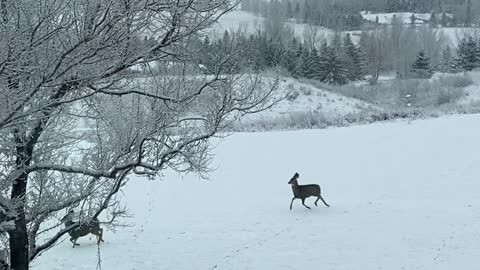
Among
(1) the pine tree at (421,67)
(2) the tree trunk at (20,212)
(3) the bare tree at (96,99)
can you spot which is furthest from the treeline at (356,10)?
(2) the tree trunk at (20,212)

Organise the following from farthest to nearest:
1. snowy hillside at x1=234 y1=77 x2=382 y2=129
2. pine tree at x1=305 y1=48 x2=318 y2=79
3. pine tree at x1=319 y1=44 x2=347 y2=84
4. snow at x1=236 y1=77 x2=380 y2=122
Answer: pine tree at x1=319 y1=44 x2=347 y2=84 < pine tree at x1=305 y1=48 x2=318 y2=79 < snow at x1=236 y1=77 x2=380 y2=122 < snowy hillside at x1=234 y1=77 x2=382 y2=129

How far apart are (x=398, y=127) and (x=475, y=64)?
1283 inches

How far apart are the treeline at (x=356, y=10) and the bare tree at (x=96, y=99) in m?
54.4

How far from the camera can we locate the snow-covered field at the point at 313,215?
30.8 feet

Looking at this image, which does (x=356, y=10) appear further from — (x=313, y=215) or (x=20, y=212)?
(x=20, y=212)

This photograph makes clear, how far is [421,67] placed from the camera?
5334cm

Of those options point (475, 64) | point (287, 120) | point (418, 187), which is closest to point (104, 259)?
point (418, 187)

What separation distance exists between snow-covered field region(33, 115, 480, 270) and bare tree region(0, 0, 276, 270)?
3.06 meters

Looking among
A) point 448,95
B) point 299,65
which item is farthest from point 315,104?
point 299,65

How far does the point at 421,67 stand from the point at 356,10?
150 ft

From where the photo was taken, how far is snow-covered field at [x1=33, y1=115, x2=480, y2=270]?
938 centimetres

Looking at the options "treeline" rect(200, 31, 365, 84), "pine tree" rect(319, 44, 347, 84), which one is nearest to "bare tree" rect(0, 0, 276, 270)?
"treeline" rect(200, 31, 365, 84)

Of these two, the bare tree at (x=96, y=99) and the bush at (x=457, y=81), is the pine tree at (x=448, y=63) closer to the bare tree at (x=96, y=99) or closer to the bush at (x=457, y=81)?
the bush at (x=457, y=81)

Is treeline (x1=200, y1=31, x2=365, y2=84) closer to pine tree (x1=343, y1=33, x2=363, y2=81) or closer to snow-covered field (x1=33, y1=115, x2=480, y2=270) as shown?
pine tree (x1=343, y1=33, x2=363, y2=81)
